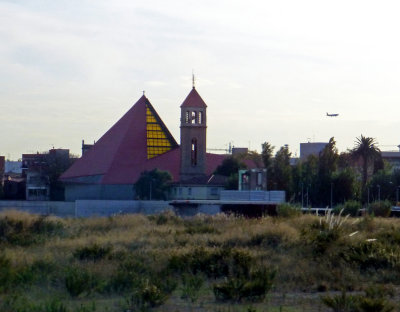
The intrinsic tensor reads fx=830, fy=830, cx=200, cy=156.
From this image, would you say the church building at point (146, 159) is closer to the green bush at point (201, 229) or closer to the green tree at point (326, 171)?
the green tree at point (326, 171)

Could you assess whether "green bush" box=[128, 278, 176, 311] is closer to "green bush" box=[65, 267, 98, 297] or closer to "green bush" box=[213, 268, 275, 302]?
"green bush" box=[213, 268, 275, 302]

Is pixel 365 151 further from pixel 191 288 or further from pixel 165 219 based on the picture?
pixel 191 288

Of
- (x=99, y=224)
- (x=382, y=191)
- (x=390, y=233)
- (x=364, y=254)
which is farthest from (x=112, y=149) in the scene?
(x=364, y=254)

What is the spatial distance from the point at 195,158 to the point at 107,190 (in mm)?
8458

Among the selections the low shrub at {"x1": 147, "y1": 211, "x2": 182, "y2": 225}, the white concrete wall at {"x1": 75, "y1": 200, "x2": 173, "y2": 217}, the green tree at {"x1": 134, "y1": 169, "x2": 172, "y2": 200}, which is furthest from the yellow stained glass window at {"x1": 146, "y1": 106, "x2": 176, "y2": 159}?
the low shrub at {"x1": 147, "y1": 211, "x2": 182, "y2": 225}

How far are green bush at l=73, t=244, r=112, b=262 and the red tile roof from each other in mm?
49779

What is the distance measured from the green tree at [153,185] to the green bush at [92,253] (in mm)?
44847

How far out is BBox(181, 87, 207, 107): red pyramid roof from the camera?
74.6 meters

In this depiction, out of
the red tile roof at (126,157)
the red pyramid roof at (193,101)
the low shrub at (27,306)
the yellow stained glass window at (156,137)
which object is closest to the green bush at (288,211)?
the low shrub at (27,306)

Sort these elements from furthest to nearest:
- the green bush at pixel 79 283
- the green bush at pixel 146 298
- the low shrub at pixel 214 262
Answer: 1. the low shrub at pixel 214 262
2. the green bush at pixel 79 283
3. the green bush at pixel 146 298

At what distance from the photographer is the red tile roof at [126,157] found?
75812mm

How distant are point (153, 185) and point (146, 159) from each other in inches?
310

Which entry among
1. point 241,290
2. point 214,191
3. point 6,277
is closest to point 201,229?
point 6,277

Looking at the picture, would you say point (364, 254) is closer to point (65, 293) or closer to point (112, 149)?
point (65, 293)
